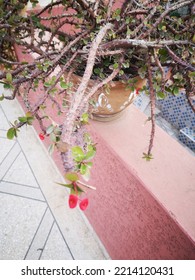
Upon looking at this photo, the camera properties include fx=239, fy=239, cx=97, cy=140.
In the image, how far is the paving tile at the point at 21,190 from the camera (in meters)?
1.54

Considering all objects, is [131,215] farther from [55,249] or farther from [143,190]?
[55,249]

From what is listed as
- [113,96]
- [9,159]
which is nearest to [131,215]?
[113,96]

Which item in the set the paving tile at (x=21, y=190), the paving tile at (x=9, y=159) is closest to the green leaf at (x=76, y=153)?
the paving tile at (x=21, y=190)

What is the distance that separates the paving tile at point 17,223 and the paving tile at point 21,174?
12 centimetres

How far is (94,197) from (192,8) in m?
0.85

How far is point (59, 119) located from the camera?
1051 mm

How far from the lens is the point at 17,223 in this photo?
1.41 meters

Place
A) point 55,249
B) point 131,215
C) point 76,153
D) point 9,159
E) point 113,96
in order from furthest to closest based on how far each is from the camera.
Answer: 1. point 9,159
2. point 55,249
3. point 131,215
4. point 113,96
5. point 76,153

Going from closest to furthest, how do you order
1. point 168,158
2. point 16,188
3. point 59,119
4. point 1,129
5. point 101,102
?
point 101,102, point 168,158, point 59,119, point 16,188, point 1,129

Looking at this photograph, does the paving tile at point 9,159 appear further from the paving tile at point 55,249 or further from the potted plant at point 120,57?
the potted plant at point 120,57

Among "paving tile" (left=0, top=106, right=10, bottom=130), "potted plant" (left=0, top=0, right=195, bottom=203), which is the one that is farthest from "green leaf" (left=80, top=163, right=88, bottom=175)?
"paving tile" (left=0, top=106, right=10, bottom=130)

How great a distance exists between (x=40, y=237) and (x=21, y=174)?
47cm

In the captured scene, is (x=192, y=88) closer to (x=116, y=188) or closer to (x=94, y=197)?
(x=116, y=188)
